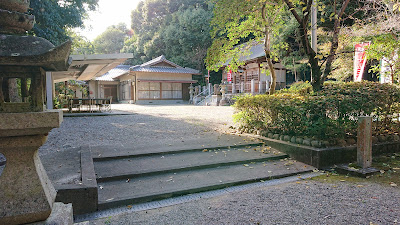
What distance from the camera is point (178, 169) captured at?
4.08m

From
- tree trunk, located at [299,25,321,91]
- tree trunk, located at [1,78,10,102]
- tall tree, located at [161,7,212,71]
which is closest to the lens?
tree trunk, located at [1,78,10,102]

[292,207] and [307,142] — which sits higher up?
[307,142]

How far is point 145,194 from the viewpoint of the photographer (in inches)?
126

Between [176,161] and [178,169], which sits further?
[176,161]

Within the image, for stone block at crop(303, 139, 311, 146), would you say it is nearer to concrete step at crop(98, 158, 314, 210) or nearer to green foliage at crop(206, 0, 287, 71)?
concrete step at crop(98, 158, 314, 210)

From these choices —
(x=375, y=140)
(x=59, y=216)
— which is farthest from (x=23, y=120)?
(x=375, y=140)

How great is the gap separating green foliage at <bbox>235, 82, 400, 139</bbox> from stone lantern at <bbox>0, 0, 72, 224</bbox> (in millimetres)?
4374

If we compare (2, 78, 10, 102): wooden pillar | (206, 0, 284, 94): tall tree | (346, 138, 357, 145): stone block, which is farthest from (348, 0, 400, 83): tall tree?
(2, 78, 10, 102): wooden pillar

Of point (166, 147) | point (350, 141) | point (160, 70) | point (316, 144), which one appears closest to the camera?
point (316, 144)

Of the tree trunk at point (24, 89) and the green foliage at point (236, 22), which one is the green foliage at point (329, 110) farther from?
the tree trunk at point (24, 89)

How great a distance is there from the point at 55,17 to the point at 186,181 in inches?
489

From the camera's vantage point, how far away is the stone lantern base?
5.90 feet

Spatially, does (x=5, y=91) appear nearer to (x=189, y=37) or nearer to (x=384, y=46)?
(x=384, y=46)

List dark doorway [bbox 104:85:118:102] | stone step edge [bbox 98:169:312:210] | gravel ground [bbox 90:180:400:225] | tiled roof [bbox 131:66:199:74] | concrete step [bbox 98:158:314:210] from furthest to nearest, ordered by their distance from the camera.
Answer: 1. dark doorway [bbox 104:85:118:102]
2. tiled roof [bbox 131:66:199:74]
3. concrete step [bbox 98:158:314:210]
4. stone step edge [bbox 98:169:312:210]
5. gravel ground [bbox 90:180:400:225]
